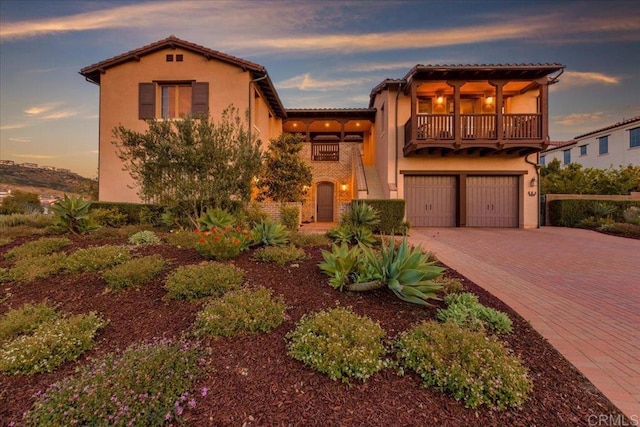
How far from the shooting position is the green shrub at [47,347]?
2.10 meters

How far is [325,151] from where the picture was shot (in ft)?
52.5

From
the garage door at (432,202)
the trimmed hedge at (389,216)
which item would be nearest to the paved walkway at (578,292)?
the trimmed hedge at (389,216)

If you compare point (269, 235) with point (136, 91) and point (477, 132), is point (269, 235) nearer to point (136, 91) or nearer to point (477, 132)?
point (477, 132)

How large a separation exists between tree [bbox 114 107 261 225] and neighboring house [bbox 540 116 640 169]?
21.2 meters

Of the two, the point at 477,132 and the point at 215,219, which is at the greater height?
the point at 477,132

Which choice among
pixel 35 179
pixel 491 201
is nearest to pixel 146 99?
pixel 491 201

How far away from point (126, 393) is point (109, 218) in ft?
30.2

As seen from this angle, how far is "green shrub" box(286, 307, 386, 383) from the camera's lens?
82.3 inches

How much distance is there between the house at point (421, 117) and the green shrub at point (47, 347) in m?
8.82

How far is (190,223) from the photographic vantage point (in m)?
8.23

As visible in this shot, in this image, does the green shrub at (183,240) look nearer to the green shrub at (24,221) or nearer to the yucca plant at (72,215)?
the yucca plant at (72,215)

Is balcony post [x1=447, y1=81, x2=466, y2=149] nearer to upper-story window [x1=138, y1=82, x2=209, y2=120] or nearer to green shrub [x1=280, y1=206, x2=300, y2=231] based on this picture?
green shrub [x1=280, y1=206, x2=300, y2=231]

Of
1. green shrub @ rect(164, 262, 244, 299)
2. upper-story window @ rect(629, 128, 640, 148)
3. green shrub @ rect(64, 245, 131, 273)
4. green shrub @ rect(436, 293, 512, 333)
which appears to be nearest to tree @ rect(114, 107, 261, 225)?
green shrub @ rect(64, 245, 131, 273)

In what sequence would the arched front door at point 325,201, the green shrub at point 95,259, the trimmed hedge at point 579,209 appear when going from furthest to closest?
the arched front door at point 325,201 < the trimmed hedge at point 579,209 < the green shrub at point 95,259
